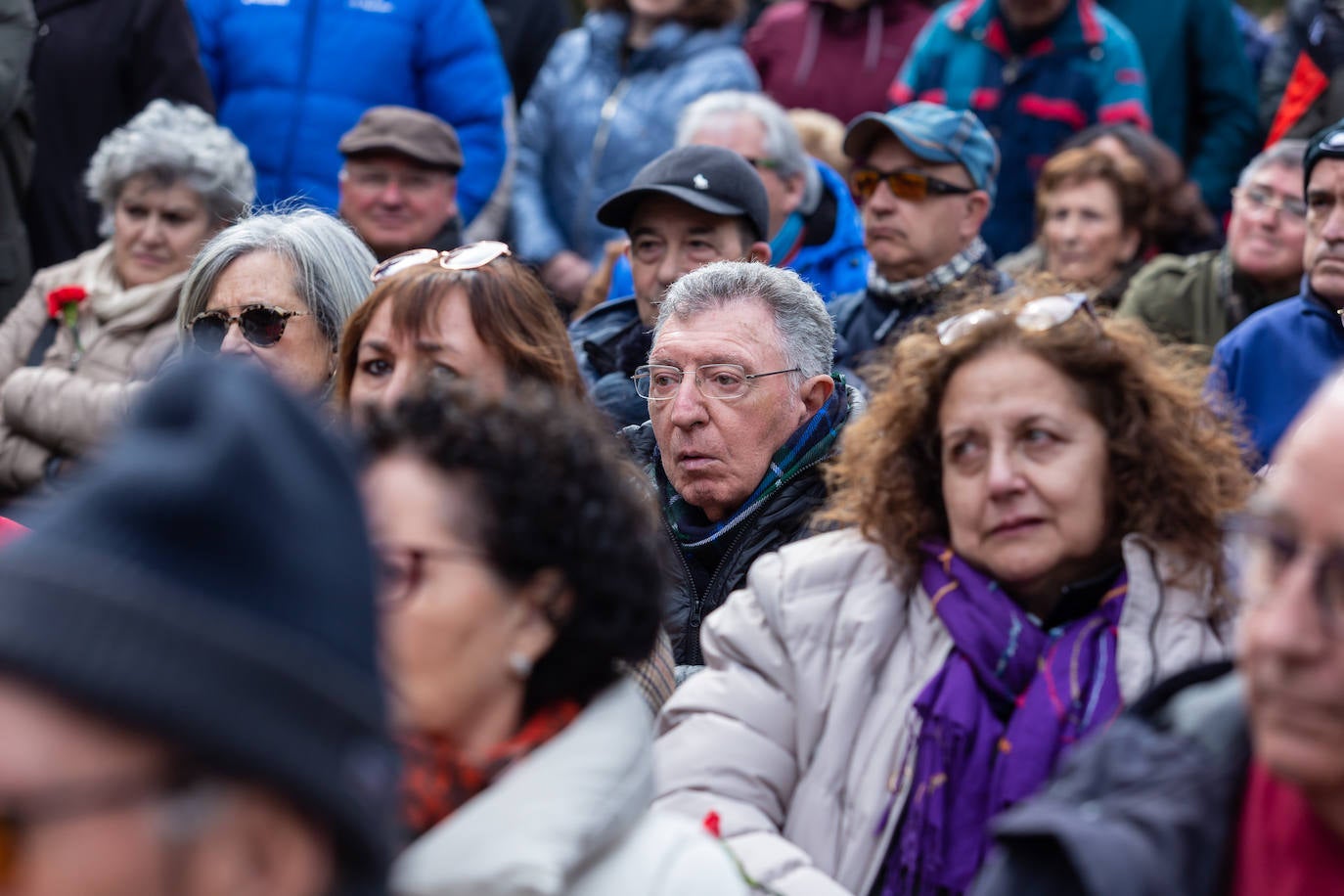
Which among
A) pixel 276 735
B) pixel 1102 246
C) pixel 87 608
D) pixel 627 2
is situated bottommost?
pixel 1102 246

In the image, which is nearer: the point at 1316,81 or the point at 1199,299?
the point at 1199,299

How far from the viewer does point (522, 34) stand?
29.7ft

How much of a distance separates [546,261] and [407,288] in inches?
145

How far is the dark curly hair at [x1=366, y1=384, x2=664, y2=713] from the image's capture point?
94.2 inches

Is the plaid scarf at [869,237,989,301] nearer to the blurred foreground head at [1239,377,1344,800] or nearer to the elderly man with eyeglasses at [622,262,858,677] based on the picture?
the elderly man with eyeglasses at [622,262,858,677]

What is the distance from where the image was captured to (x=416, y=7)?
7.20 meters

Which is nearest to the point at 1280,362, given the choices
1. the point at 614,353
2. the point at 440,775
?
the point at 614,353

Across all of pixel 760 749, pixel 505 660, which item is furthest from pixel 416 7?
pixel 505 660

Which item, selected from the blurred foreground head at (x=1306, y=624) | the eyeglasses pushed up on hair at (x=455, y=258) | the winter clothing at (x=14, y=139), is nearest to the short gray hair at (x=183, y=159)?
the winter clothing at (x=14, y=139)

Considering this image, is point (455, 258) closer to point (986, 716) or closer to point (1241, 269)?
point (986, 716)

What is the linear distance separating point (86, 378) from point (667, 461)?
2.44 m

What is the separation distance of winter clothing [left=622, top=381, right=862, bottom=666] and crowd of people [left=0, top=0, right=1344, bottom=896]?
12 millimetres

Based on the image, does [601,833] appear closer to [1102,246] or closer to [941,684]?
[941,684]

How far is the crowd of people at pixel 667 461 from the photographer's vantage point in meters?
1.48
